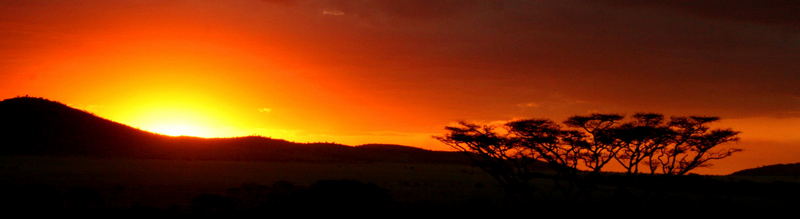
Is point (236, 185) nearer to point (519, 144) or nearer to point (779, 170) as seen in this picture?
point (519, 144)

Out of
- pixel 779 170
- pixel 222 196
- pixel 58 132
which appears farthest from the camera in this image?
pixel 779 170

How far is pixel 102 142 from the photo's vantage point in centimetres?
9738

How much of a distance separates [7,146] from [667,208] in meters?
84.5

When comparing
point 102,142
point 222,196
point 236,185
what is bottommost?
point 222,196

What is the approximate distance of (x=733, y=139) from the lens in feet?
175

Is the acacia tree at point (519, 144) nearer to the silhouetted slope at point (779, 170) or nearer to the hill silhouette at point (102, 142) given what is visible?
the hill silhouette at point (102, 142)

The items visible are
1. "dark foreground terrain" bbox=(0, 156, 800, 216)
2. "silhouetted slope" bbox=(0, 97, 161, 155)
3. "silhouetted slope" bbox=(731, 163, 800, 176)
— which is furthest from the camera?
"silhouetted slope" bbox=(731, 163, 800, 176)

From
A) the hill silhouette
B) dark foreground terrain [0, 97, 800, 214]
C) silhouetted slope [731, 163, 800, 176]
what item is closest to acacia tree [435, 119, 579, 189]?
dark foreground terrain [0, 97, 800, 214]

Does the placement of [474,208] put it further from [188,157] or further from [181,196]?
[188,157]

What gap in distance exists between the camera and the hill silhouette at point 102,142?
91.8m

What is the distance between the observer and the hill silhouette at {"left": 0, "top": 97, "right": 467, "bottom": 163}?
3612 inches

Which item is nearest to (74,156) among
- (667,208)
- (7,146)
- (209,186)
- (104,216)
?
(7,146)

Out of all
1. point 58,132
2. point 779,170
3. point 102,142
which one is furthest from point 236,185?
point 779,170

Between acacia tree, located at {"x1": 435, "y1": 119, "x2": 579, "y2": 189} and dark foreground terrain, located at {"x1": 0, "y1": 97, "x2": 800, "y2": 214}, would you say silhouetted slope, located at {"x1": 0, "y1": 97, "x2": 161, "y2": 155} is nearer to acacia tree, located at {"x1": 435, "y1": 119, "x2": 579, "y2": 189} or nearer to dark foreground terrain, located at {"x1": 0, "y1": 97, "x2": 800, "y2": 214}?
dark foreground terrain, located at {"x1": 0, "y1": 97, "x2": 800, "y2": 214}
